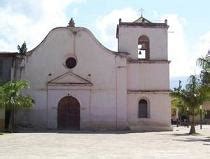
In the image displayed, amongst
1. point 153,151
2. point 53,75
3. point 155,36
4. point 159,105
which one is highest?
point 155,36

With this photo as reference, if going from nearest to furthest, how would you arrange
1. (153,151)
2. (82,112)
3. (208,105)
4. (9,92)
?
(153,151) → (9,92) → (82,112) → (208,105)

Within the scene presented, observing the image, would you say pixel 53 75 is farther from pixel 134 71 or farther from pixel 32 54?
pixel 134 71

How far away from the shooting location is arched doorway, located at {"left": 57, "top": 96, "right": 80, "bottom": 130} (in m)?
36.0

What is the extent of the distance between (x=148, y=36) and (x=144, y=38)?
400 mm

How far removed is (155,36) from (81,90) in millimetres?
7411

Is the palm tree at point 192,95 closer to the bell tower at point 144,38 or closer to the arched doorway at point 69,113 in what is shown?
the bell tower at point 144,38

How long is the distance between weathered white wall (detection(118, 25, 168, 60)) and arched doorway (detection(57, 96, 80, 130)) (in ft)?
18.8

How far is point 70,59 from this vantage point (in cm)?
3666

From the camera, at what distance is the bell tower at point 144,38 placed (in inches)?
1462

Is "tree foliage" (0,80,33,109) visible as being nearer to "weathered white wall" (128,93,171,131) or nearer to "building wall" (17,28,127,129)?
"building wall" (17,28,127,129)

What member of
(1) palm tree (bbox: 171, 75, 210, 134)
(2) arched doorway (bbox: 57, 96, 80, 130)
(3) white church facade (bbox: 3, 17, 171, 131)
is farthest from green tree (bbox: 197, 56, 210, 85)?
(2) arched doorway (bbox: 57, 96, 80, 130)

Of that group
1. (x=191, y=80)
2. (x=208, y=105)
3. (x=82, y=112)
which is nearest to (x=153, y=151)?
(x=191, y=80)

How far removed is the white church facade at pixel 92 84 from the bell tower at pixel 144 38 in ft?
0.26

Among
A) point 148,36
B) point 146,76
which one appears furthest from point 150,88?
point 148,36
